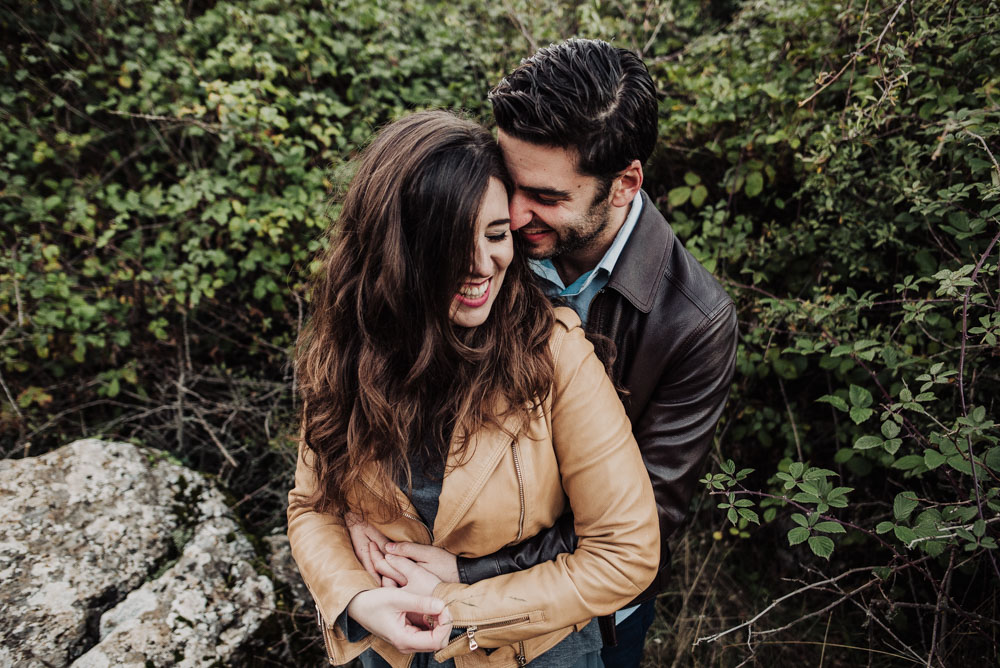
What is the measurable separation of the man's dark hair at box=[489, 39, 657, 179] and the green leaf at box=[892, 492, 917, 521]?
1353 millimetres

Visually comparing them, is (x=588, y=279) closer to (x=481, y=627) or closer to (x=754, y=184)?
(x=481, y=627)

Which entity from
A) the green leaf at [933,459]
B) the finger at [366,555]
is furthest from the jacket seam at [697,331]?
the finger at [366,555]

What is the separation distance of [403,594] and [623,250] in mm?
1233

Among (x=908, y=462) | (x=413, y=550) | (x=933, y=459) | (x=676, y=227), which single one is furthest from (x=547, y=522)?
(x=676, y=227)

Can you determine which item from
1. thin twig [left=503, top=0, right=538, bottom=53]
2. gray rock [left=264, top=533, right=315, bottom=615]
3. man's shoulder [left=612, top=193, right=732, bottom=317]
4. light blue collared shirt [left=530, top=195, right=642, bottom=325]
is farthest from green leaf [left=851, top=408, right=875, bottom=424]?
thin twig [left=503, top=0, right=538, bottom=53]

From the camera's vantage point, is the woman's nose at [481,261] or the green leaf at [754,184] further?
the green leaf at [754,184]

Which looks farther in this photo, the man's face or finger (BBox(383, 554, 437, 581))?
the man's face

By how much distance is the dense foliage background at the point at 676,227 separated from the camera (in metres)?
2.12

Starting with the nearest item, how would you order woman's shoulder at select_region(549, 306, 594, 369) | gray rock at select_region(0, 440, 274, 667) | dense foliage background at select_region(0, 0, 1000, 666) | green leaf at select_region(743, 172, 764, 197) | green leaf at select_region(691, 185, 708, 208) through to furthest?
woman's shoulder at select_region(549, 306, 594, 369)
gray rock at select_region(0, 440, 274, 667)
dense foliage background at select_region(0, 0, 1000, 666)
green leaf at select_region(743, 172, 764, 197)
green leaf at select_region(691, 185, 708, 208)

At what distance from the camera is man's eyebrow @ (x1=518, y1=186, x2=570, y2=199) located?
1.71 meters

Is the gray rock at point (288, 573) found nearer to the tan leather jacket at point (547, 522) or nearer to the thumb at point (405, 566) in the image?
the tan leather jacket at point (547, 522)

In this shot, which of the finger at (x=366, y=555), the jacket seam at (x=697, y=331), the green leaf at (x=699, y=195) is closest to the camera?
the finger at (x=366, y=555)

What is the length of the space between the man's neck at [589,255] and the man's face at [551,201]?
2 cm

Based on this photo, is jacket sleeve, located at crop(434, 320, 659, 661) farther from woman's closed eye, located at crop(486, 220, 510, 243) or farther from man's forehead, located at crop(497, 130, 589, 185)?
man's forehead, located at crop(497, 130, 589, 185)
